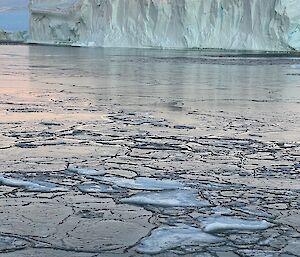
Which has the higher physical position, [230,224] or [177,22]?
[177,22]

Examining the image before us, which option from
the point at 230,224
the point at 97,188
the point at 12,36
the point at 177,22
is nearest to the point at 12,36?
the point at 12,36

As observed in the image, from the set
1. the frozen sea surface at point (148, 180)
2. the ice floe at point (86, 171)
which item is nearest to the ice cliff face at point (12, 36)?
the frozen sea surface at point (148, 180)

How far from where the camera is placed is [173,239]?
2.63 meters

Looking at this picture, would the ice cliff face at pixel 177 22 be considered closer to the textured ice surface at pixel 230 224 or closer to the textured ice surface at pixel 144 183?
the textured ice surface at pixel 144 183

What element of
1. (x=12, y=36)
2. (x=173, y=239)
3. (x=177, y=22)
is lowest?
(x=173, y=239)

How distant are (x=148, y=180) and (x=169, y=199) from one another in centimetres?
44

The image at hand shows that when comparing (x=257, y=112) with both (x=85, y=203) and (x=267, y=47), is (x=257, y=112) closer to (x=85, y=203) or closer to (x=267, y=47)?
(x=85, y=203)

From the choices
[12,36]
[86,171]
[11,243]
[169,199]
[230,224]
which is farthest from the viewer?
[12,36]

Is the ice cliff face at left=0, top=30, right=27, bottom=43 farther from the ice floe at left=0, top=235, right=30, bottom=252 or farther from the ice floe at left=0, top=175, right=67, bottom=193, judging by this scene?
the ice floe at left=0, top=235, right=30, bottom=252

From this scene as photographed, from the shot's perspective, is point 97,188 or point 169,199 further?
point 97,188

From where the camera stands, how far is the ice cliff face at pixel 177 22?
33.2 m

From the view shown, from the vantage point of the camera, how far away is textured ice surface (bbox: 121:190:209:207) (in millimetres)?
3203

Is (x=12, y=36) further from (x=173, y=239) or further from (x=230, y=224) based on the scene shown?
(x=173, y=239)

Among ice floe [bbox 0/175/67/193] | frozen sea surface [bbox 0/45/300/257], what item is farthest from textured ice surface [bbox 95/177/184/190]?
ice floe [bbox 0/175/67/193]
